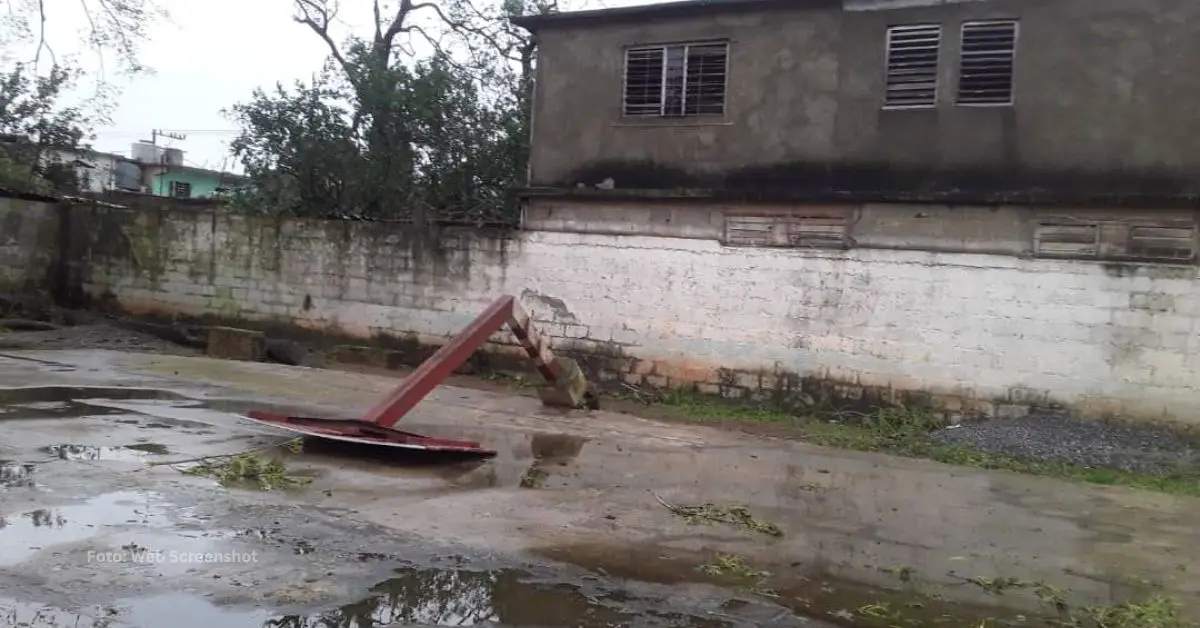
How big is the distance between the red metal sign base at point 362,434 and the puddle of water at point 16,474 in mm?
1679

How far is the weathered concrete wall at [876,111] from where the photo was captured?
9.56 metres

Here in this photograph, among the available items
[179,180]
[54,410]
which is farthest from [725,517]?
[179,180]

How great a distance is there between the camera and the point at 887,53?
1075 centimetres

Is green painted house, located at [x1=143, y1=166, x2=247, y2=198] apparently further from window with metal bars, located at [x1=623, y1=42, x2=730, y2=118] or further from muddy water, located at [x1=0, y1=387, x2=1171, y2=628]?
muddy water, located at [x1=0, y1=387, x2=1171, y2=628]

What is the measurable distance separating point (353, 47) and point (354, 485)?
1156 cm

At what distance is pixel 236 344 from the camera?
13219mm

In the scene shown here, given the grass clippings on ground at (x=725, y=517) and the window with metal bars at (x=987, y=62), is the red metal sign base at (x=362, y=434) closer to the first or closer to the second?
the grass clippings on ground at (x=725, y=517)

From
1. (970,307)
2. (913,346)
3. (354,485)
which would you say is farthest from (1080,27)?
(354,485)

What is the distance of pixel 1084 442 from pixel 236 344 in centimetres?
1071

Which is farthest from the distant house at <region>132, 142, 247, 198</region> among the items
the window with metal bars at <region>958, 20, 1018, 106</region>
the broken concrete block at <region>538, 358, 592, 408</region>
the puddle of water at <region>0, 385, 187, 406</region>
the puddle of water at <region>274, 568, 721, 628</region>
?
the puddle of water at <region>274, 568, 721, 628</region>

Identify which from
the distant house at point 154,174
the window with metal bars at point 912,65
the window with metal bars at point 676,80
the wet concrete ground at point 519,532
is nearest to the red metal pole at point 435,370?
the wet concrete ground at point 519,532

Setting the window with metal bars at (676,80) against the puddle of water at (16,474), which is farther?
the window with metal bars at (676,80)

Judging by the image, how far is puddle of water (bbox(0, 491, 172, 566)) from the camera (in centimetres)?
452

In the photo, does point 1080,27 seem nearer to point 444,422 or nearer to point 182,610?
point 444,422
